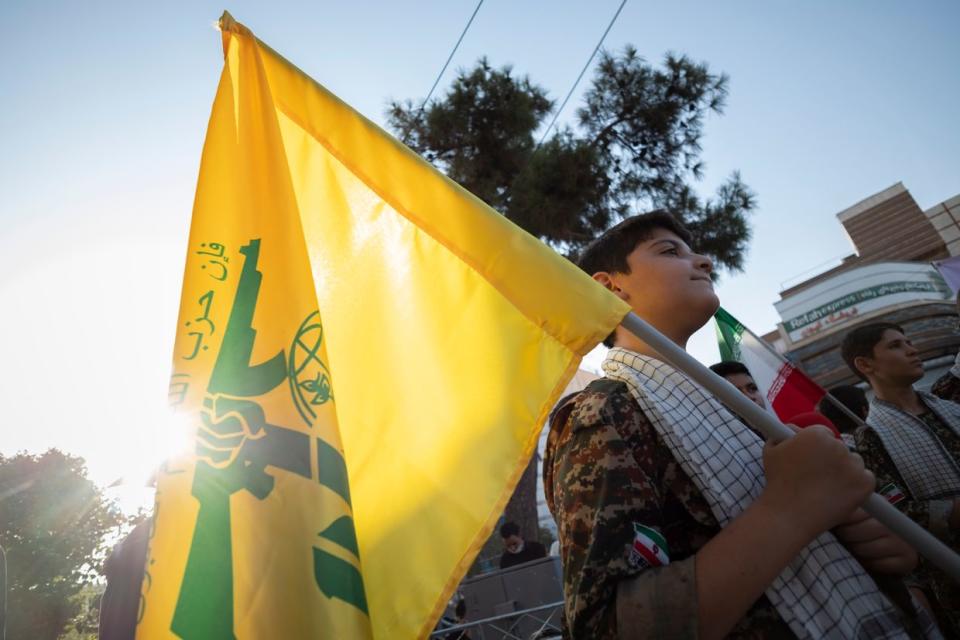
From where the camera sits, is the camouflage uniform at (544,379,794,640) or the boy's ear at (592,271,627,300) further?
the boy's ear at (592,271,627,300)

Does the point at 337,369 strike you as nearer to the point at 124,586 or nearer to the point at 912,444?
the point at 124,586

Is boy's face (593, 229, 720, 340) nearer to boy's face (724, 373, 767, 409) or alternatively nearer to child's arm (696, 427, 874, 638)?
child's arm (696, 427, 874, 638)

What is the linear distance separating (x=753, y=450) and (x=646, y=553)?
415mm

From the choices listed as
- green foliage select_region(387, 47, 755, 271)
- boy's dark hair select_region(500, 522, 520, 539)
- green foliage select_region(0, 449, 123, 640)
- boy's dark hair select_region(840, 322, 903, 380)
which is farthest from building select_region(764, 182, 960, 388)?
green foliage select_region(0, 449, 123, 640)

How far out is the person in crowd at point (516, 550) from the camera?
6.01 m

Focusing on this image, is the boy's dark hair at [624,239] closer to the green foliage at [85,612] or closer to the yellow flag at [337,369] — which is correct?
the yellow flag at [337,369]

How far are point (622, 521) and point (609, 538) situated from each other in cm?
4

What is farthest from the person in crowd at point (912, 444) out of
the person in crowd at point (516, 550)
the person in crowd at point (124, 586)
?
the person in crowd at point (516, 550)

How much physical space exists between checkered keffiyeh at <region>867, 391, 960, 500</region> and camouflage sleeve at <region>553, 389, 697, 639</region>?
222cm

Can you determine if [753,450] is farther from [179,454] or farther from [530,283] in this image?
[179,454]

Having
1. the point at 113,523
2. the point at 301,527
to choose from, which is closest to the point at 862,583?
the point at 301,527

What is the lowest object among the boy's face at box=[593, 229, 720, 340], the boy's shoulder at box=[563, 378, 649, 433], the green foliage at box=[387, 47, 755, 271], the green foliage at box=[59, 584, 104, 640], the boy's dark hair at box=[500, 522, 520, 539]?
the boy's shoulder at box=[563, 378, 649, 433]

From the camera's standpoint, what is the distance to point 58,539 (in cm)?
1945

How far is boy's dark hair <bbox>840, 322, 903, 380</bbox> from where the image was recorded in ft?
11.1
